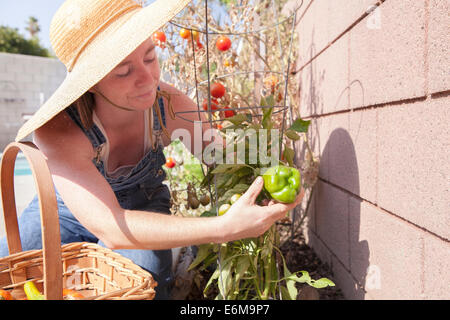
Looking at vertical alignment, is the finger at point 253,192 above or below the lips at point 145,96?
below

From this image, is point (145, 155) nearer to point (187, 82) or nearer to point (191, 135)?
point (191, 135)

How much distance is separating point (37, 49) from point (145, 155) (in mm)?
19805

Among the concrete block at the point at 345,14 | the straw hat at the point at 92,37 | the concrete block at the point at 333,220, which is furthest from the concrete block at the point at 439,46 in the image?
the concrete block at the point at 333,220

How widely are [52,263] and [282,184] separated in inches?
22.4

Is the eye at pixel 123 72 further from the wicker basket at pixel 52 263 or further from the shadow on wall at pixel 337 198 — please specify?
the shadow on wall at pixel 337 198

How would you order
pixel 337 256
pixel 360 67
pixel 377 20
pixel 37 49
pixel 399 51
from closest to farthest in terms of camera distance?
pixel 399 51
pixel 377 20
pixel 360 67
pixel 337 256
pixel 37 49

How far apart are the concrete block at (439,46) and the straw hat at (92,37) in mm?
559

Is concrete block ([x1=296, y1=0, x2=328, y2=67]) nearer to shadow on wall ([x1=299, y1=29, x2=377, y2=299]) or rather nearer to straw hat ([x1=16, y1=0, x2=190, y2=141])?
shadow on wall ([x1=299, y1=29, x2=377, y2=299])

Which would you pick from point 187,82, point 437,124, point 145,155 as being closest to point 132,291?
point 145,155

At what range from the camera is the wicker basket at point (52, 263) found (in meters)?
0.69

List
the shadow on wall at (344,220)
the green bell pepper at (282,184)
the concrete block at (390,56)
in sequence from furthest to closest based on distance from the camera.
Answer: the shadow on wall at (344,220), the green bell pepper at (282,184), the concrete block at (390,56)

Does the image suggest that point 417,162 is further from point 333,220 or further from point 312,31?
point 312,31

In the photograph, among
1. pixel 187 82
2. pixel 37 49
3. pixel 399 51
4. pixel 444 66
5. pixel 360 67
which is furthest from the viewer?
pixel 37 49
